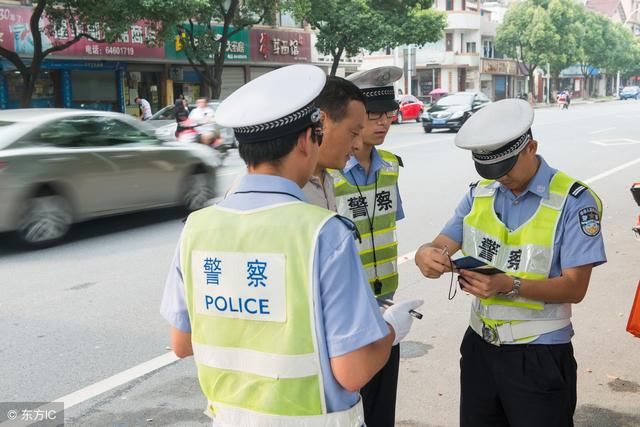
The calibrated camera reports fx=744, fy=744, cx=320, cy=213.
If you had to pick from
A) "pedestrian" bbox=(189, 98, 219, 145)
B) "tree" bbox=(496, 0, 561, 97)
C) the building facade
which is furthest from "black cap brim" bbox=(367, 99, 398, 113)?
"tree" bbox=(496, 0, 561, 97)

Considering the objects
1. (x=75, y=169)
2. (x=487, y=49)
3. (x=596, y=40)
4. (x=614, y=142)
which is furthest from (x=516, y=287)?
(x=596, y=40)

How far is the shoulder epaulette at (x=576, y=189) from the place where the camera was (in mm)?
2395

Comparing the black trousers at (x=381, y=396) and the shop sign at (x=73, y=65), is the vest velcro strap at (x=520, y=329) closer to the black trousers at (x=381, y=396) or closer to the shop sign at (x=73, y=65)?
the black trousers at (x=381, y=396)

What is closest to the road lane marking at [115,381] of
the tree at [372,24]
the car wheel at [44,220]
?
the car wheel at [44,220]

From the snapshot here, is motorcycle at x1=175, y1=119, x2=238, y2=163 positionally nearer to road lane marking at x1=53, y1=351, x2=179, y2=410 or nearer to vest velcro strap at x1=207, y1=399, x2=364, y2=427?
road lane marking at x1=53, y1=351, x2=179, y2=410

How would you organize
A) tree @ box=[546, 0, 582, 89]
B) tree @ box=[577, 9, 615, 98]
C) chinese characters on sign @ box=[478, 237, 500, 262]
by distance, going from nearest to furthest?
1. chinese characters on sign @ box=[478, 237, 500, 262]
2. tree @ box=[546, 0, 582, 89]
3. tree @ box=[577, 9, 615, 98]

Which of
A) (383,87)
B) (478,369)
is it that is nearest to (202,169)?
(383,87)

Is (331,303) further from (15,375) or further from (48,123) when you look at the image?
(48,123)

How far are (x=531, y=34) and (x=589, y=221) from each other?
178 ft

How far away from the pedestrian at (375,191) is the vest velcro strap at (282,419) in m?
1.10

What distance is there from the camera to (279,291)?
162 cm

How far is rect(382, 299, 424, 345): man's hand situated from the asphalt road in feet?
6.89

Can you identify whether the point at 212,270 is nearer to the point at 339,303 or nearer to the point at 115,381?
the point at 339,303

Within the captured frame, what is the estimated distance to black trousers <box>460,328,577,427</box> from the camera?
239 cm
